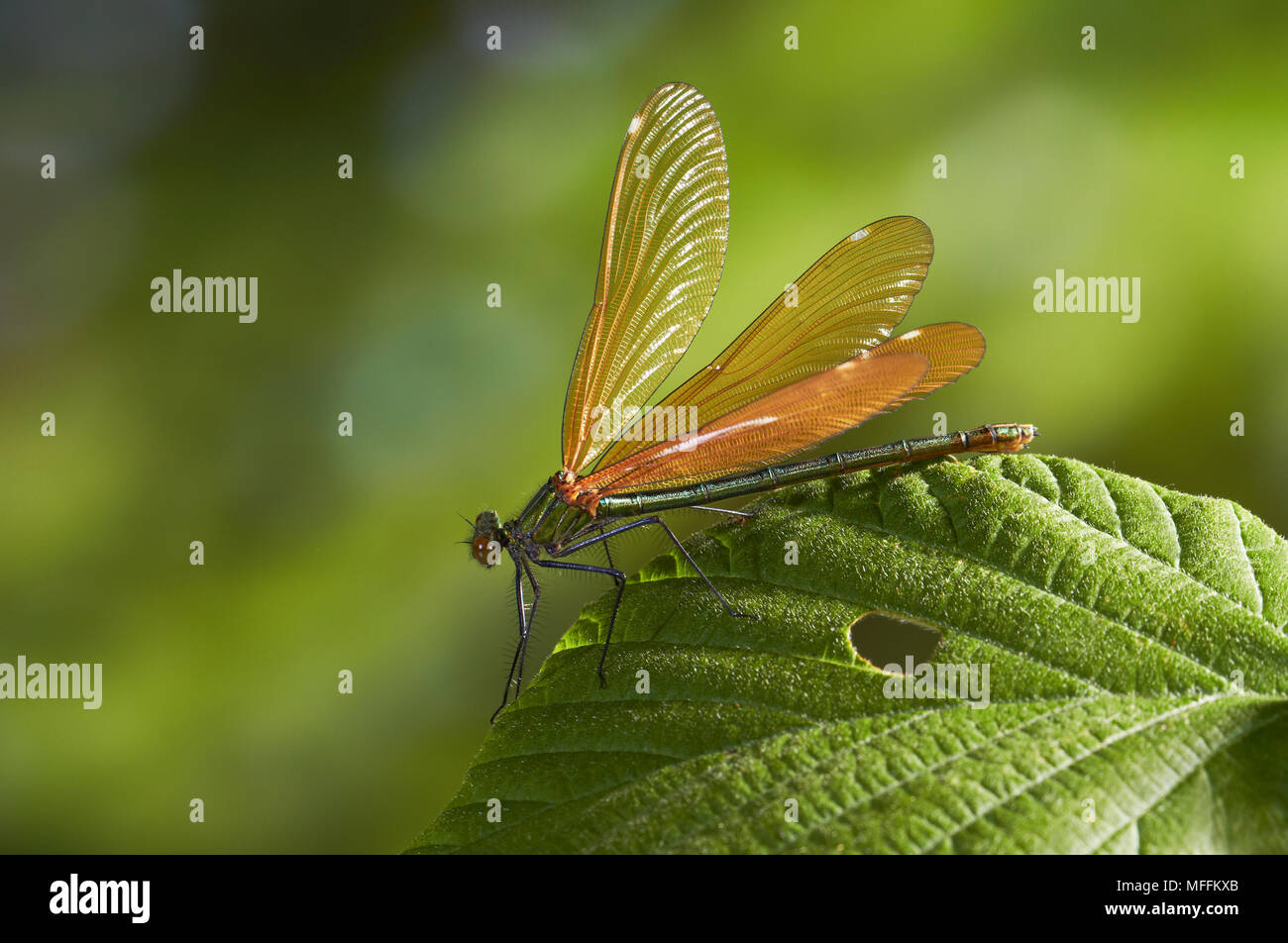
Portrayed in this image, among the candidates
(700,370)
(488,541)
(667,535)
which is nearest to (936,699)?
(667,535)

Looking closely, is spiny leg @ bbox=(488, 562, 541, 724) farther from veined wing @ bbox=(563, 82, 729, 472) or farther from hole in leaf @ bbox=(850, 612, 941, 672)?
hole in leaf @ bbox=(850, 612, 941, 672)

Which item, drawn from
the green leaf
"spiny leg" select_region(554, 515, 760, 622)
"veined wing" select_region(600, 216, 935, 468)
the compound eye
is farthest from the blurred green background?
the green leaf

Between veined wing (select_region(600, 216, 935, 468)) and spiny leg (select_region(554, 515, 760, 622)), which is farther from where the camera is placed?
veined wing (select_region(600, 216, 935, 468))

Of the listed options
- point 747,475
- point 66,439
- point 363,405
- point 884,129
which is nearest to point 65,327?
point 66,439

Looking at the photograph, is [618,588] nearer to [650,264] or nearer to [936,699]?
[936,699]

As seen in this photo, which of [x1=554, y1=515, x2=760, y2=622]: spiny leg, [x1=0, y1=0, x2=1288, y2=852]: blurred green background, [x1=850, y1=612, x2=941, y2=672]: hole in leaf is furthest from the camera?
[x1=0, y1=0, x2=1288, y2=852]: blurred green background
